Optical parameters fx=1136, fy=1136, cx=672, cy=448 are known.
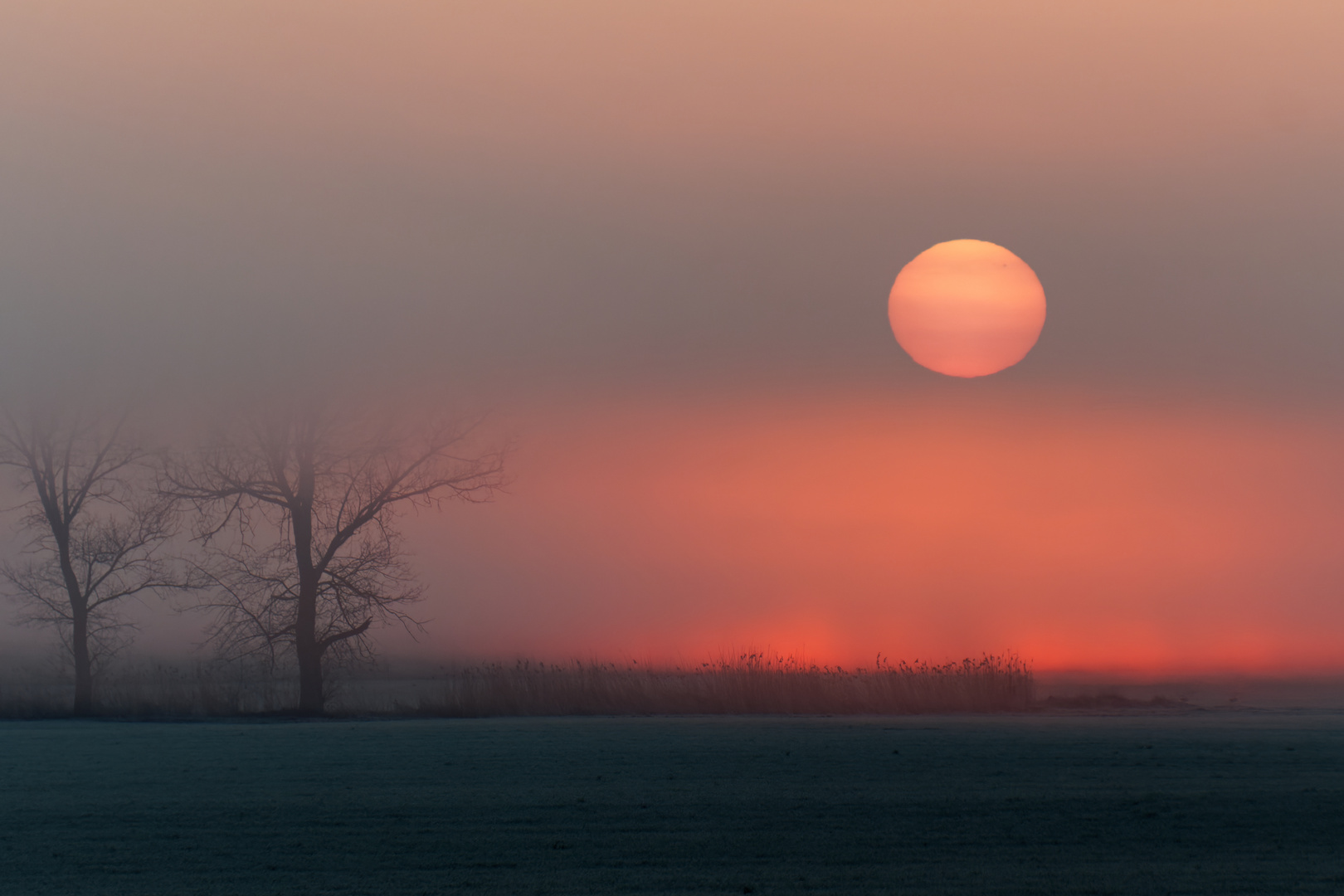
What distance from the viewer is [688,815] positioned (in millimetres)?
8883

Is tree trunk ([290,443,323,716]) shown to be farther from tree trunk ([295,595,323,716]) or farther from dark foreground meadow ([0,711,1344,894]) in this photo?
dark foreground meadow ([0,711,1344,894])

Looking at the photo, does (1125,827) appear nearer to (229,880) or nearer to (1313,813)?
(1313,813)

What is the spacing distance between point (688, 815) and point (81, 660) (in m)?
24.4

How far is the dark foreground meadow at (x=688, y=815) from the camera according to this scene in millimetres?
7254

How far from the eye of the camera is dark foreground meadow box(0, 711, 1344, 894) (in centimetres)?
725

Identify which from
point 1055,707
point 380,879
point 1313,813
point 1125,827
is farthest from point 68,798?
point 1055,707

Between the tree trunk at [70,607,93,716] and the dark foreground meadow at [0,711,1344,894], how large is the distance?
45.5ft

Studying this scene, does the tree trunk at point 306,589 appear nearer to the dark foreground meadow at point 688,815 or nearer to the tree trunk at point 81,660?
the tree trunk at point 81,660

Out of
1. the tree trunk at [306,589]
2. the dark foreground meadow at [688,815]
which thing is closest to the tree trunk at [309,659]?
the tree trunk at [306,589]

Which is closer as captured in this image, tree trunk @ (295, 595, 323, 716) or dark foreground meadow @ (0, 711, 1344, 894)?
dark foreground meadow @ (0, 711, 1344, 894)

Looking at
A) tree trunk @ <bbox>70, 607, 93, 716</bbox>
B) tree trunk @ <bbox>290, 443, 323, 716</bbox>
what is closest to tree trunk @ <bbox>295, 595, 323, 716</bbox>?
tree trunk @ <bbox>290, 443, 323, 716</bbox>

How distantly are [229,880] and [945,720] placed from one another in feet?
38.5

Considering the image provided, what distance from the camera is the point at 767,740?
1344 centimetres

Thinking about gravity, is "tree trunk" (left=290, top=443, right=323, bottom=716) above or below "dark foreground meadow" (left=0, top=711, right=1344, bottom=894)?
above
